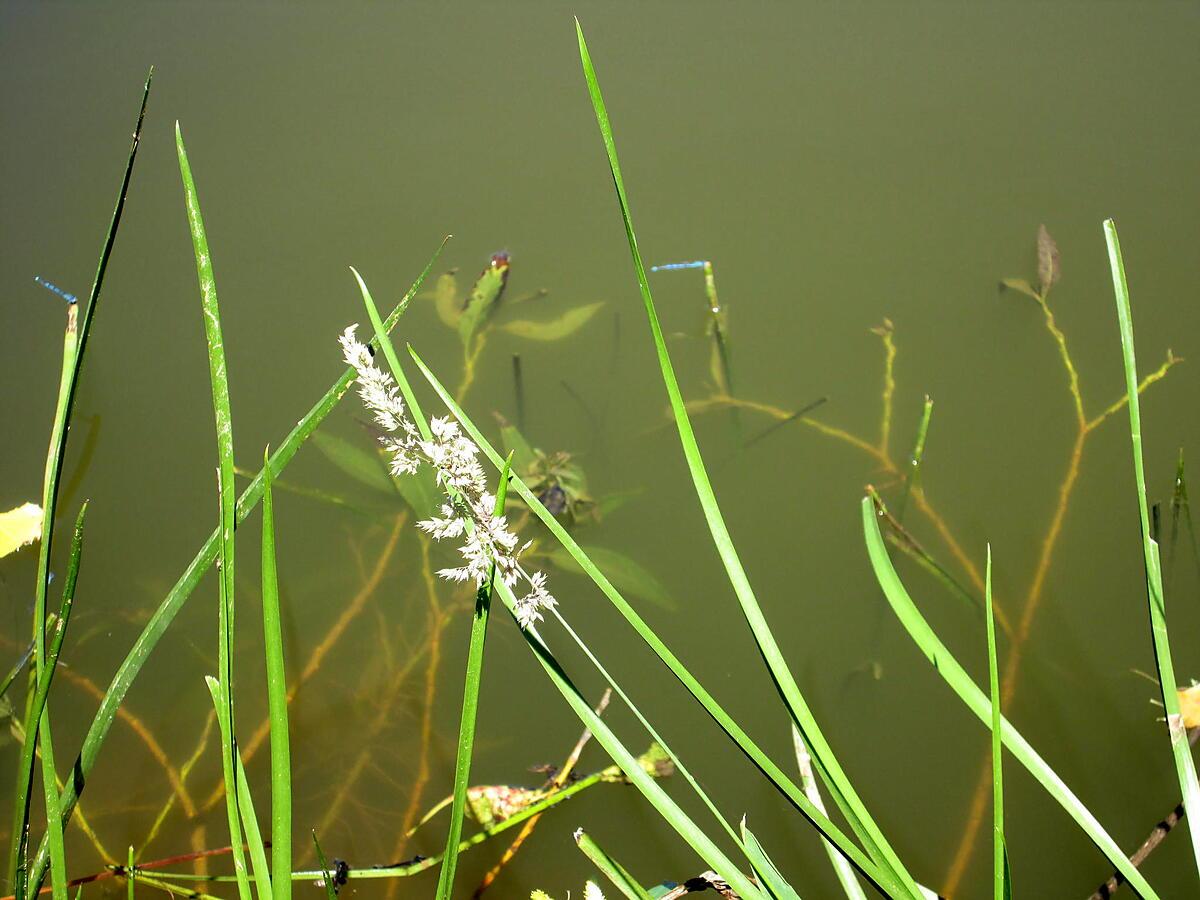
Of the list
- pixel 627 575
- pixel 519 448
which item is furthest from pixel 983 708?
pixel 519 448

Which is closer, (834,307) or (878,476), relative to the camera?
(878,476)

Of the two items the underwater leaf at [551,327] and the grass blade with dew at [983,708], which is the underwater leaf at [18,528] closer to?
the underwater leaf at [551,327]

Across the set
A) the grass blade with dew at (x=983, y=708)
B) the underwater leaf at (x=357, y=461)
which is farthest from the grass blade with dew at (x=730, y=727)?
the underwater leaf at (x=357, y=461)

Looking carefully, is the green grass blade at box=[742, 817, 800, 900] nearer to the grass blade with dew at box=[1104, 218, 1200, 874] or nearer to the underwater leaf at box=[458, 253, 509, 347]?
the grass blade with dew at box=[1104, 218, 1200, 874]

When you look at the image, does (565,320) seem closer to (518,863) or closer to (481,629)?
(518,863)

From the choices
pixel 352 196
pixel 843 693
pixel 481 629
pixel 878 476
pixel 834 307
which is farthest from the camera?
pixel 352 196

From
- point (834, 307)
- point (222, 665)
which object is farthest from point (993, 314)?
point (222, 665)
